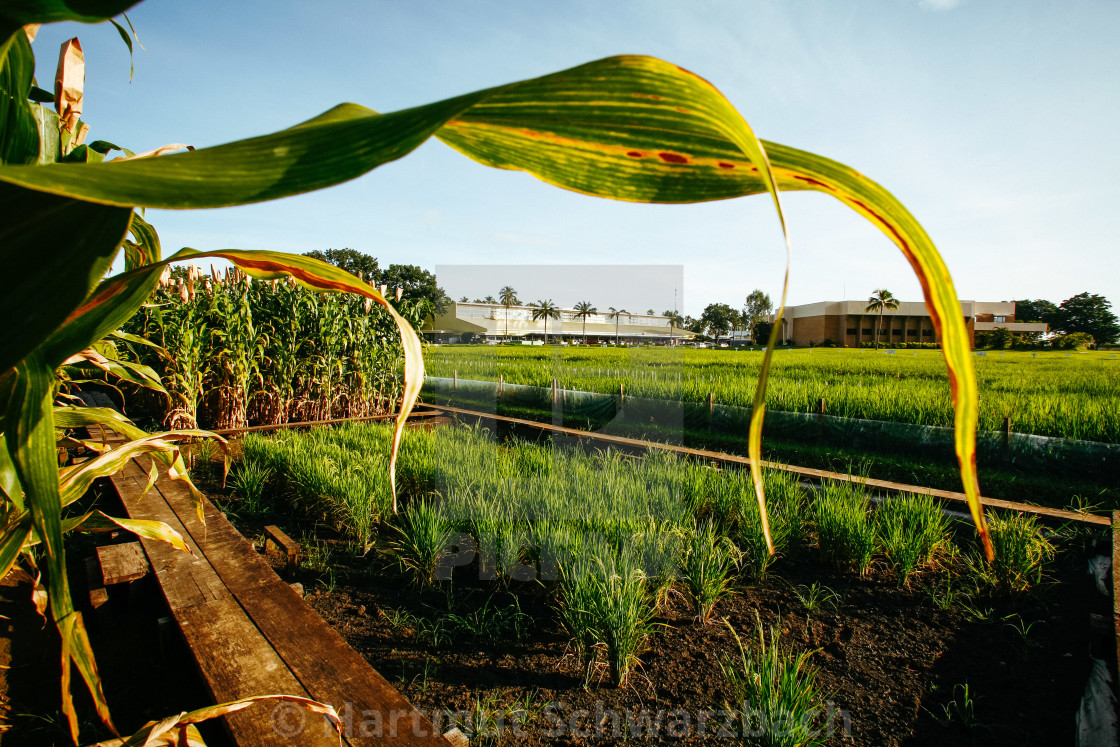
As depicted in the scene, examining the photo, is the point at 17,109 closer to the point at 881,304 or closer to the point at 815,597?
the point at 815,597

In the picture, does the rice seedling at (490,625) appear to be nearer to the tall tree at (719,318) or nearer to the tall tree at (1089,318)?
the tall tree at (719,318)

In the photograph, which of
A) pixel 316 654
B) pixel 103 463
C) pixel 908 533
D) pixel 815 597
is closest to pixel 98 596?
pixel 316 654

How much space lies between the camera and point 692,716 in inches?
63.1

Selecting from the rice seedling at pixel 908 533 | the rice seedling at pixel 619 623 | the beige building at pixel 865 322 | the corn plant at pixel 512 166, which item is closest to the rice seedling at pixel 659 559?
the rice seedling at pixel 619 623

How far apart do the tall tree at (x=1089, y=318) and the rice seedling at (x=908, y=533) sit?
71.6 metres

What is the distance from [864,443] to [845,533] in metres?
3.60

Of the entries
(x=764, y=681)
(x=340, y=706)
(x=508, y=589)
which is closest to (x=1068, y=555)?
(x=764, y=681)

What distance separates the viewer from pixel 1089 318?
55656mm

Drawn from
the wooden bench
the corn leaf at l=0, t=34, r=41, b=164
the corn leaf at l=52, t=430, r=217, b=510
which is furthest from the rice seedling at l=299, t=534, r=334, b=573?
the corn leaf at l=0, t=34, r=41, b=164

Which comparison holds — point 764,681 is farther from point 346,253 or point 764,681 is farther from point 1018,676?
point 346,253

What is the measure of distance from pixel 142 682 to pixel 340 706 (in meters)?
1.10

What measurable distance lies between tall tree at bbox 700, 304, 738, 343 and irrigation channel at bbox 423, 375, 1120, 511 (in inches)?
2309

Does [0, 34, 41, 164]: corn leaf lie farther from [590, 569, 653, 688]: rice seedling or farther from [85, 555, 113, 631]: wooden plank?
[85, 555, 113, 631]: wooden plank

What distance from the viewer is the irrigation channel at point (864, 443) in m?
4.42
